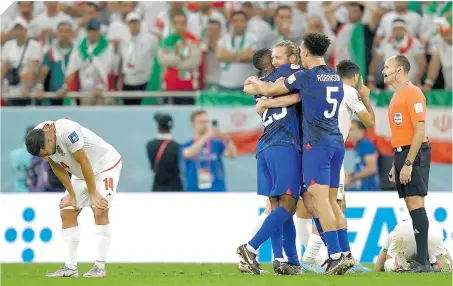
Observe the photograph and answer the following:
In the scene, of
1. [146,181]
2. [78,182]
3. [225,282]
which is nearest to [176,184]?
[146,181]

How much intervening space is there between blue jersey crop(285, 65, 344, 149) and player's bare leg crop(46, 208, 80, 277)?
8.88ft

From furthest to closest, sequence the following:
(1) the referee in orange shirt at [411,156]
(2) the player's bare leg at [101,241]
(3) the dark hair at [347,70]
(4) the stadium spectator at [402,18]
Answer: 1. (4) the stadium spectator at [402,18]
2. (3) the dark hair at [347,70]
3. (1) the referee in orange shirt at [411,156]
4. (2) the player's bare leg at [101,241]

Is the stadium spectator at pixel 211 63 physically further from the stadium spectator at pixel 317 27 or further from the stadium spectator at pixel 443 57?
the stadium spectator at pixel 443 57

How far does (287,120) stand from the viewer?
37.3ft

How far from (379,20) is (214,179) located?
4.36 metres

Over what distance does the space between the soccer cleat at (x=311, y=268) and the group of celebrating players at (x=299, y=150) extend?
1.53 feet

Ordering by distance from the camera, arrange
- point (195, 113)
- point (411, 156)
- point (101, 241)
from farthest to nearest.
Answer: point (195, 113)
point (411, 156)
point (101, 241)

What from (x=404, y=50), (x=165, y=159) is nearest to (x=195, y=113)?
(x=165, y=159)

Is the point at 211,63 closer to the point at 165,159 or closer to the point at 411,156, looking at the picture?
the point at 165,159

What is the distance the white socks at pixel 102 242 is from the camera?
11727 millimetres

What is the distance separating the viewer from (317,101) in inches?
439

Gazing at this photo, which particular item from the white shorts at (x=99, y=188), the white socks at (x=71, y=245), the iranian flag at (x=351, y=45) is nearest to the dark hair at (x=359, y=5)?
the iranian flag at (x=351, y=45)

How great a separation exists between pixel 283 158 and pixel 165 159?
6527 mm

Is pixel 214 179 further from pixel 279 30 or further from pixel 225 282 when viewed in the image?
pixel 225 282
